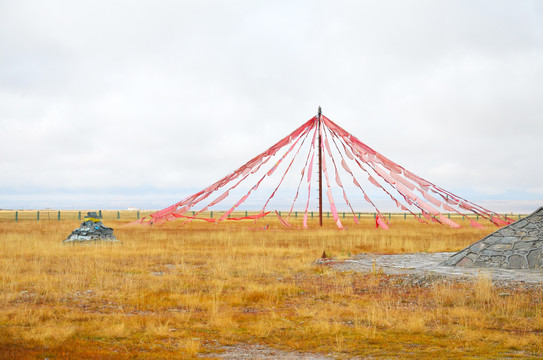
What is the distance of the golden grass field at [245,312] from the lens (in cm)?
723

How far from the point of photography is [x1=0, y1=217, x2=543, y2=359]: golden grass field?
7234 millimetres

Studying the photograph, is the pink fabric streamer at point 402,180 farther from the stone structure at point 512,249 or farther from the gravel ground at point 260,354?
the gravel ground at point 260,354

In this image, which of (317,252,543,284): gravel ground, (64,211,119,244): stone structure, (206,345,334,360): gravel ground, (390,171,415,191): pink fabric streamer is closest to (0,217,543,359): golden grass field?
(206,345,334,360): gravel ground

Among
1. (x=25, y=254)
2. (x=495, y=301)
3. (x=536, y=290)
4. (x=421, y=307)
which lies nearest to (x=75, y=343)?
(x=421, y=307)

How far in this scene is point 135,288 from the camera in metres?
12.1

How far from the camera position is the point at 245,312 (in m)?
10.0

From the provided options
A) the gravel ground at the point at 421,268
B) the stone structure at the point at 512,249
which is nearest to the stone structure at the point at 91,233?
the gravel ground at the point at 421,268

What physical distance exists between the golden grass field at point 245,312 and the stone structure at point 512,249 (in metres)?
2.86

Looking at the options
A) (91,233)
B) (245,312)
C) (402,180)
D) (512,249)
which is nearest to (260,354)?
(245,312)

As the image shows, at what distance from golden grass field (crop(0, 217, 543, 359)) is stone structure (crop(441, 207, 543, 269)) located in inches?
113

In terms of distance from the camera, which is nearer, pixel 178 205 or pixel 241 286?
pixel 241 286

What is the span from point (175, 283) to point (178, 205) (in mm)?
15678

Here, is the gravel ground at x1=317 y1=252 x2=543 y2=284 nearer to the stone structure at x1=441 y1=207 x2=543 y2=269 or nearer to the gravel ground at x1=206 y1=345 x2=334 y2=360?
the stone structure at x1=441 y1=207 x2=543 y2=269

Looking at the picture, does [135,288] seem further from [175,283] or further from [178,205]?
[178,205]
